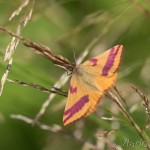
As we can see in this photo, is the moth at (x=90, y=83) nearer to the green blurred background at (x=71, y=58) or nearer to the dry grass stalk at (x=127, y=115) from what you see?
the dry grass stalk at (x=127, y=115)

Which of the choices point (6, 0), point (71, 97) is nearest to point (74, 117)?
point (71, 97)

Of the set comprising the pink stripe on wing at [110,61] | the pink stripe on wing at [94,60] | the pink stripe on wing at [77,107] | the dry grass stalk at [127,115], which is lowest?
the dry grass stalk at [127,115]

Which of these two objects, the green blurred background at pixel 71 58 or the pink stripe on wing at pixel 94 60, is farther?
the green blurred background at pixel 71 58

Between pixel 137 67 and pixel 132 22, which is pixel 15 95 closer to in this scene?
pixel 137 67

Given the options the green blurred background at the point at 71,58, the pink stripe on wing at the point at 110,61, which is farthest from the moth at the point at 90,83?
the green blurred background at the point at 71,58

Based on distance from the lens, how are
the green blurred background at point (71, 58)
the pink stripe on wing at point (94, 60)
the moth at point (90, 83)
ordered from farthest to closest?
the green blurred background at point (71, 58) < the pink stripe on wing at point (94, 60) < the moth at point (90, 83)
